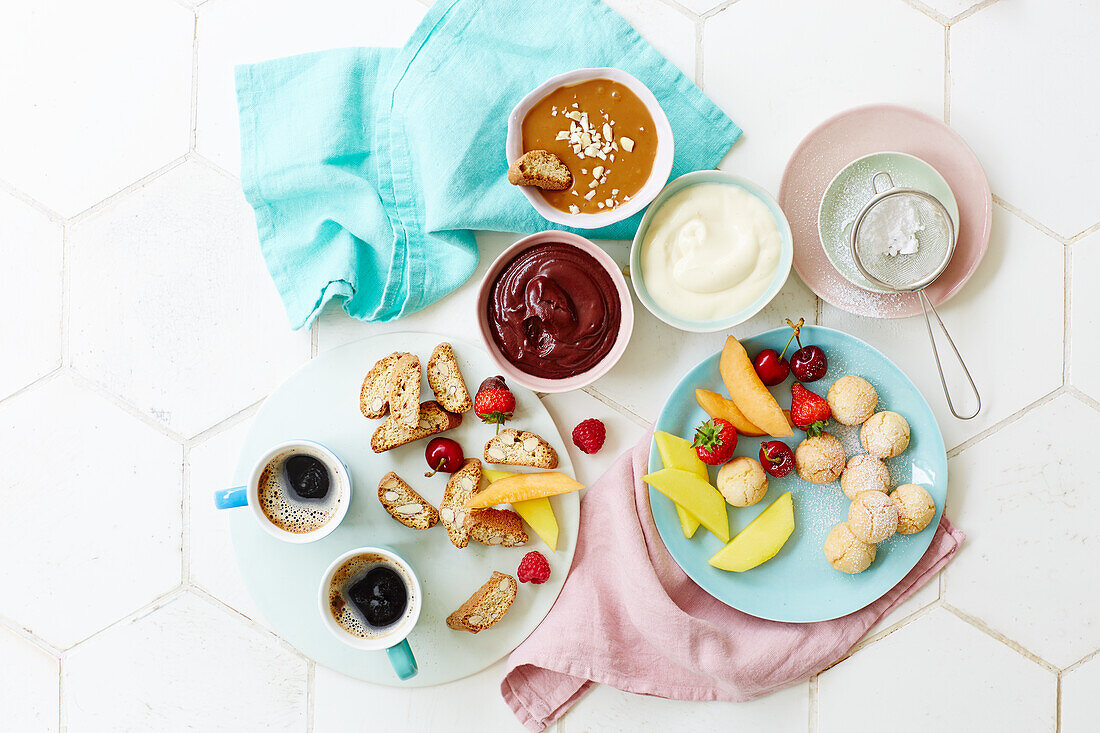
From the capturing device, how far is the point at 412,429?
1354mm

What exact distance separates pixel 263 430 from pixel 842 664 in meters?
1.25

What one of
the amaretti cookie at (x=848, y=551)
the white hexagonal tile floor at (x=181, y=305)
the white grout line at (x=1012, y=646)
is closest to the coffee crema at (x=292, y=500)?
the white hexagonal tile floor at (x=181, y=305)

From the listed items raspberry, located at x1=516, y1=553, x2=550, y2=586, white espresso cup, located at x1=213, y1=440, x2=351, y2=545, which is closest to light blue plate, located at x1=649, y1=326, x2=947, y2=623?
raspberry, located at x1=516, y1=553, x2=550, y2=586

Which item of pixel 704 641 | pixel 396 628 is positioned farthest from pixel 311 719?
pixel 704 641

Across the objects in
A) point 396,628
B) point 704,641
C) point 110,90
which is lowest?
point 704,641

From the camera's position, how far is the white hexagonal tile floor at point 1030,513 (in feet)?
4.78

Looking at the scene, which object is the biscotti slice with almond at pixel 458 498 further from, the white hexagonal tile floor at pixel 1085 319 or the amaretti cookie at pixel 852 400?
the white hexagonal tile floor at pixel 1085 319

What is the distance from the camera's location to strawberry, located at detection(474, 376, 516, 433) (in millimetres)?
1337

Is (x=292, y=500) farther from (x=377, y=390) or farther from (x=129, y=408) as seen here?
(x=129, y=408)

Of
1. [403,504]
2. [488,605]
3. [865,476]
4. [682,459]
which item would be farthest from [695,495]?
[403,504]

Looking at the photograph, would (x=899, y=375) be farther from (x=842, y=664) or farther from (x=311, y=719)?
(x=311, y=719)

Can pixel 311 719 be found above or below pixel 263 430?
below

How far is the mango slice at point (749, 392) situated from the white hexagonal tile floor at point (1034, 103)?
64 centimetres

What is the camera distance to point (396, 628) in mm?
1317
